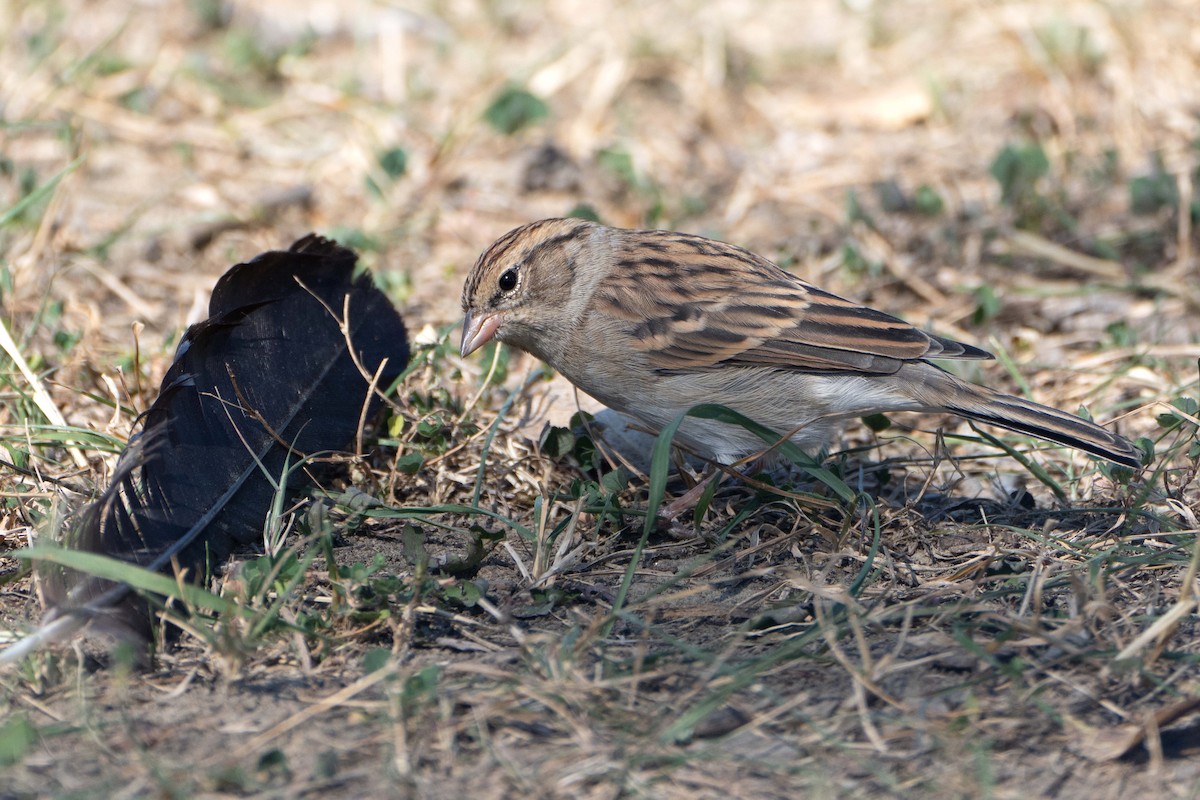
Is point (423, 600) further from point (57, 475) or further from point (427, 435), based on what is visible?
point (57, 475)

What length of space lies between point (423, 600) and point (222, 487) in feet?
2.53

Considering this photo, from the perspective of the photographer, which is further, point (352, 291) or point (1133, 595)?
point (352, 291)

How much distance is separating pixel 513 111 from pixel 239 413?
4.04 meters

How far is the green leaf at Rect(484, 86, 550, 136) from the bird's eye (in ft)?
10.2

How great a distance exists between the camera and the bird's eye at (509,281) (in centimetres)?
462

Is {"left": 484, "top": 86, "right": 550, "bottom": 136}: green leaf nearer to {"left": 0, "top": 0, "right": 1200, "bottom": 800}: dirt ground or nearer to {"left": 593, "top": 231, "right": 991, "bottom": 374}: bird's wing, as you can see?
{"left": 0, "top": 0, "right": 1200, "bottom": 800}: dirt ground

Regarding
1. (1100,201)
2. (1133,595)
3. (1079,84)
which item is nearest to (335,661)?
(1133,595)

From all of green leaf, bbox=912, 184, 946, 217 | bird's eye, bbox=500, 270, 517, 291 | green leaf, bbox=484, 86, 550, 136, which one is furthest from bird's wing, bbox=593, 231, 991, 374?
green leaf, bbox=484, 86, 550, 136

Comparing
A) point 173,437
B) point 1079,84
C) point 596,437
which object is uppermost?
point 1079,84

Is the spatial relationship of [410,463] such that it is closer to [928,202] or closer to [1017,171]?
[928,202]

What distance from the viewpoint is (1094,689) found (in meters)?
3.05

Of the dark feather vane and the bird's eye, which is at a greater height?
the bird's eye

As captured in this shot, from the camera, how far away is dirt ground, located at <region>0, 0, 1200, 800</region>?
9.51 ft

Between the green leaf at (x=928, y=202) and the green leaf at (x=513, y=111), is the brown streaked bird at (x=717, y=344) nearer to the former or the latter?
the green leaf at (x=928, y=202)
